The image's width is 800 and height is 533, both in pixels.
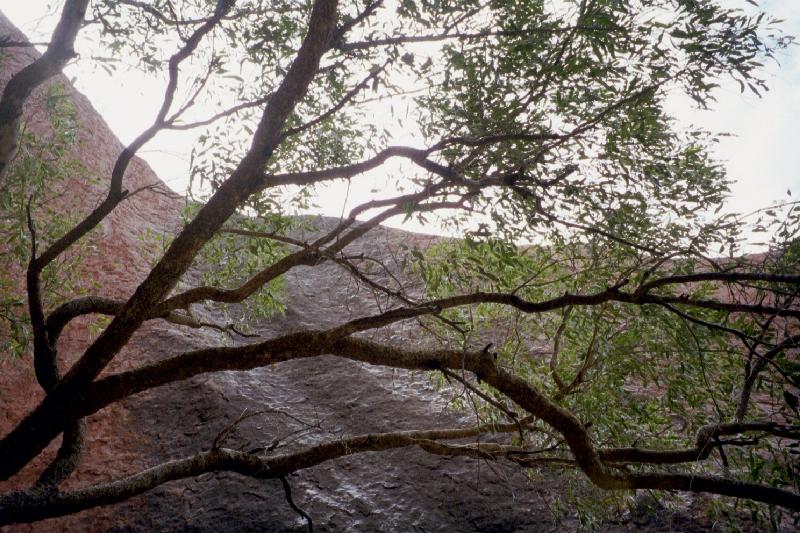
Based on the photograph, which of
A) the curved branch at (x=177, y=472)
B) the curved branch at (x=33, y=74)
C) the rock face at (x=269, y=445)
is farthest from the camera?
the rock face at (x=269, y=445)

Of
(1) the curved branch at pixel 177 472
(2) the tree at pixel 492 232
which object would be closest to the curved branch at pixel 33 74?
(2) the tree at pixel 492 232

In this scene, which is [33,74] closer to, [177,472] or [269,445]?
→ [177,472]

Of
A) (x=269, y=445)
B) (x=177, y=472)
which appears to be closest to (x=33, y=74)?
(x=177, y=472)

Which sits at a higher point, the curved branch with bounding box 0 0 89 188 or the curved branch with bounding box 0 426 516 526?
the curved branch with bounding box 0 0 89 188

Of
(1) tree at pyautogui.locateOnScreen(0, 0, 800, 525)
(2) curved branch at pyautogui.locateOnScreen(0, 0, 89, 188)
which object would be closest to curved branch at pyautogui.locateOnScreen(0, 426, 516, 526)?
(1) tree at pyautogui.locateOnScreen(0, 0, 800, 525)

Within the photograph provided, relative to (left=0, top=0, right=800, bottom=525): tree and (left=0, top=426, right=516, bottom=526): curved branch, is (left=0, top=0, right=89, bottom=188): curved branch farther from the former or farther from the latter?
(left=0, top=426, right=516, bottom=526): curved branch

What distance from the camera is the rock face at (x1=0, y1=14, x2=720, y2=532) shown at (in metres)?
7.20

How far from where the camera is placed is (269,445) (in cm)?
556

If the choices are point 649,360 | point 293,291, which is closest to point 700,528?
point 649,360

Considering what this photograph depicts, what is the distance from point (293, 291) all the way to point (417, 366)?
10.8 metres

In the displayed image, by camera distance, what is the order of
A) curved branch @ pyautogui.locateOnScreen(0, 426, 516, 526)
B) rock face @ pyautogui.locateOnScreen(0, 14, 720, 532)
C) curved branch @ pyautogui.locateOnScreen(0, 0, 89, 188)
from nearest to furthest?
curved branch @ pyautogui.locateOnScreen(0, 426, 516, 526) → curved branch @ pyautogui.locateOnScreen(0, 0, 89, 188) → rock face @ pyautogui.locateOnScreen(0, 14, 720, 532)

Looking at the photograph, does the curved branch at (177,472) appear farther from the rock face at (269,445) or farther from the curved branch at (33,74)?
the curved branch at (33,74)

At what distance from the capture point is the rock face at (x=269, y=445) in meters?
7.20

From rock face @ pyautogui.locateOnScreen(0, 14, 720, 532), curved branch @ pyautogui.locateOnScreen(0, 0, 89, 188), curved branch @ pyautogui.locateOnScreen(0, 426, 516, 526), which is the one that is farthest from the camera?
rock face @ pyautogui.locateOnScreen(0, 14, 720, 532)
